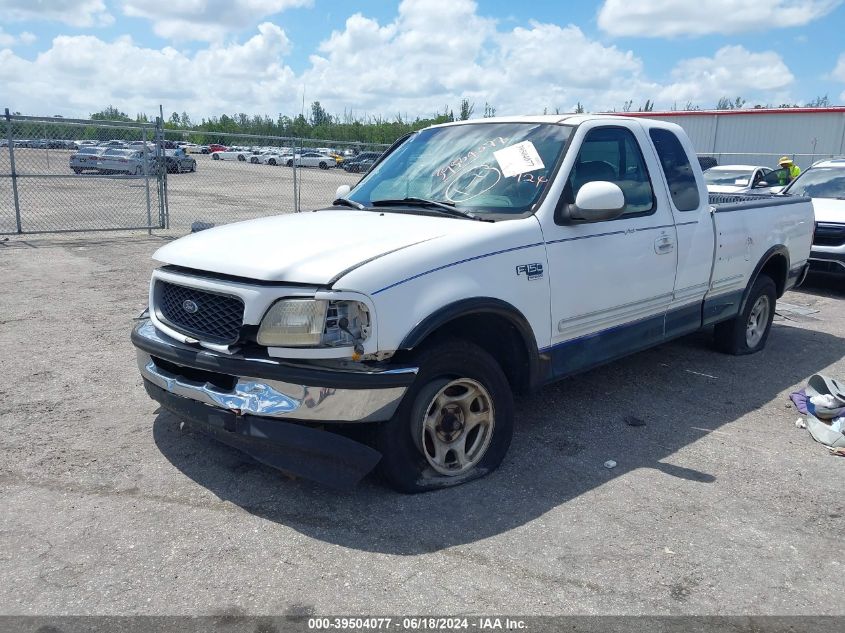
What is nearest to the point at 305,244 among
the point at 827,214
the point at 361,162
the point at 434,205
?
the point at 434,205

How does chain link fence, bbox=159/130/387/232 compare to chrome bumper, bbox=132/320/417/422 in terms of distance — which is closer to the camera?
chrome bumper, bbox=132/320/417/422

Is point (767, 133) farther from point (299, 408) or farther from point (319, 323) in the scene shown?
point (299, 408)

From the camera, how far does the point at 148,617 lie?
9.27 ft

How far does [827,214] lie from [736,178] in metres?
4.40

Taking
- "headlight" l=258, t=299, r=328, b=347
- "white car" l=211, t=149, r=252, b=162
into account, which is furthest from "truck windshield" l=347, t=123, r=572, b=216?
"white car" l=211, t=149, r=252, b=162

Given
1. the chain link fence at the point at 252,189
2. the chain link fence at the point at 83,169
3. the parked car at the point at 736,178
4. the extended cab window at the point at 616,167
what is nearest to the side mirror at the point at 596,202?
the extended cab window at the point at 616,167

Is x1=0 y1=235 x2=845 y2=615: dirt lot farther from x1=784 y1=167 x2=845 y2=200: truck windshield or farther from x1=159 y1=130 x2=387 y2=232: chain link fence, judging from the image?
x1=159 y1=130 x2=387 y2=232: chain link fence

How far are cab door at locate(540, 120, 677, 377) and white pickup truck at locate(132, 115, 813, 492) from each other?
14 mm

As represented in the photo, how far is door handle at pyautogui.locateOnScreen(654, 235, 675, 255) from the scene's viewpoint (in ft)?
16.2

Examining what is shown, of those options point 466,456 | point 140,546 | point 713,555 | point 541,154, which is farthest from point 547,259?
point 140,546

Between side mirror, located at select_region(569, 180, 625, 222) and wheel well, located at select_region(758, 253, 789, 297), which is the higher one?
side mirror, located at select_region(569, 180, 625, 222)

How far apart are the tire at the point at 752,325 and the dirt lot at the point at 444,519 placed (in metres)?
0.99

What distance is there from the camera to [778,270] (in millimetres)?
6883

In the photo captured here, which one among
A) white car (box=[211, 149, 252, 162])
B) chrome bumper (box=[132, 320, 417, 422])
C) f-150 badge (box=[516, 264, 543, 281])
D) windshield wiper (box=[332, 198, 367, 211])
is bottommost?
chrome bumper (box=[132, 320, 417, 422])
